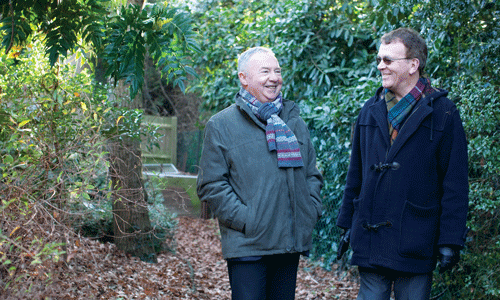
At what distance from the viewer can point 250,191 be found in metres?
3.08

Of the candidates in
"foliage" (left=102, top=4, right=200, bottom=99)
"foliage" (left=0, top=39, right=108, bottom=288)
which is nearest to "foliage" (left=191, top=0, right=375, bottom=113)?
"foliage" (left=0, top=39, right=108, bottom=288)

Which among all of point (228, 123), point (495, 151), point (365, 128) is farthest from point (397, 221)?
point (495, 151)

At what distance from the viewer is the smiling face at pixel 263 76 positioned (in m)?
3.19

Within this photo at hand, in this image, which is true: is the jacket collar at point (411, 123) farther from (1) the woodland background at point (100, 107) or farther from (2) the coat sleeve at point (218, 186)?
(1) the woodland background at point (100, 107)

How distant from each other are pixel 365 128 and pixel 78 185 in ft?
6.41

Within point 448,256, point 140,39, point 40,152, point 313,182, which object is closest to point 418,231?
point 448,256

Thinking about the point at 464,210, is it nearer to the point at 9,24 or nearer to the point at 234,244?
the point at 234,244

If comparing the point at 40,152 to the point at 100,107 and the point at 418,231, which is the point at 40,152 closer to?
the point at 100,107

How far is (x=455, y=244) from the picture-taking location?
111 inches

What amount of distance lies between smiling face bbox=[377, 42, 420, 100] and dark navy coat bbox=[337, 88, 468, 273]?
15cm

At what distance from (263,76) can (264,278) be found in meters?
1.20

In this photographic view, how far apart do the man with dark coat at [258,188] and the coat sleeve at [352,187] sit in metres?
0.18

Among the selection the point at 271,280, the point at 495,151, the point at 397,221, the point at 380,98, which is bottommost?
the point at 271,280

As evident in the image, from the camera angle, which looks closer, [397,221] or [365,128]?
[397,221]
